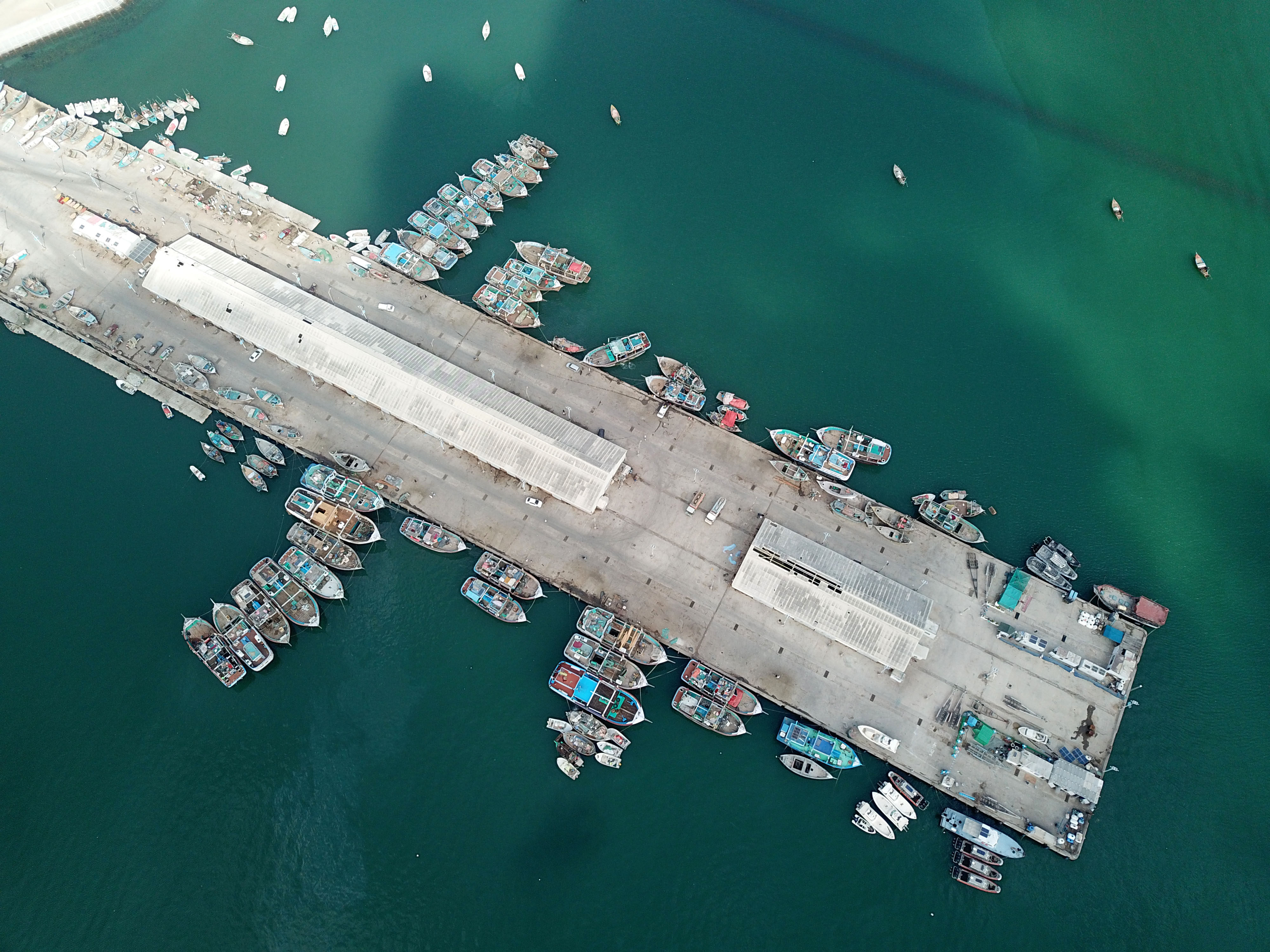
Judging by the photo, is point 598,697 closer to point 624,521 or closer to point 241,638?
point 624,521

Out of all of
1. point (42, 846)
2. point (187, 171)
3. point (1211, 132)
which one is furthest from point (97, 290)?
point (1211, 132)

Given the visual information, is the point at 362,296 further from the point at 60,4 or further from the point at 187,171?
the point at 60,4

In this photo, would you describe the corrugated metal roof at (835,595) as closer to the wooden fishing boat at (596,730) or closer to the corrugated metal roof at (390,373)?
the corrugated metal roof at (390,373)

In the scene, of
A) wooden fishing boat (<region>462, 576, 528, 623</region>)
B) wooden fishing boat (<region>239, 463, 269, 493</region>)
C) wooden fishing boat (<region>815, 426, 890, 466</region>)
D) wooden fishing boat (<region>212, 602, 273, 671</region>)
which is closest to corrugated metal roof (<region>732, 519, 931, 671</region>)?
wooden fishing boat (<region>815, 426, 890, 466</region>)

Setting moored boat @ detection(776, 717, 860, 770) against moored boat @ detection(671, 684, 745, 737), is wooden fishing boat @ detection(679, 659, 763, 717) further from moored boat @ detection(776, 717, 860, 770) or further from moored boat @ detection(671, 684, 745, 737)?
moored boat @ detection(776, 717, 860, 770)

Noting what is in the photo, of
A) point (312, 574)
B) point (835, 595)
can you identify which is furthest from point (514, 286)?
point (835, 595)

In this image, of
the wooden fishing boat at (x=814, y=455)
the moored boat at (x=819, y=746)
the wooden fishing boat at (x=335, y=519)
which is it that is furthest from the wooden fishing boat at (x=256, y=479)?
the moored boat at (x=819, y=746)

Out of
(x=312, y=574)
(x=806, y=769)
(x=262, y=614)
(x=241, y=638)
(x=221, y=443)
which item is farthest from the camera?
(x=221, y=443)
